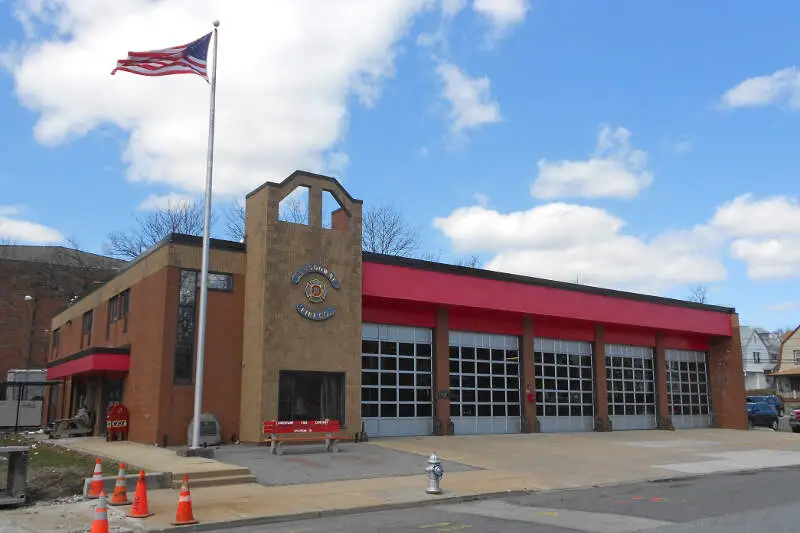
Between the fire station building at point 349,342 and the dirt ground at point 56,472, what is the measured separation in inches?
127

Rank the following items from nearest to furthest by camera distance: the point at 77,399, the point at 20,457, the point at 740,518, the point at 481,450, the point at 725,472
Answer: the point at 740,518 < the point at 20,457 < the point at 725,472 < the point at 481,450 < the point at 77,399

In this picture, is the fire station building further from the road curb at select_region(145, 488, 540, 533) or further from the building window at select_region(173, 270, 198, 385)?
the road curb at select_region(145, 488, 540, 533)

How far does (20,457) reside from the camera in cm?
1273

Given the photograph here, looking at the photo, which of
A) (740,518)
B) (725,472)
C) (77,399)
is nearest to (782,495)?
(740,518)

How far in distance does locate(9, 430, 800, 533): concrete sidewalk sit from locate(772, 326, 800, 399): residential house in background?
55025 mm

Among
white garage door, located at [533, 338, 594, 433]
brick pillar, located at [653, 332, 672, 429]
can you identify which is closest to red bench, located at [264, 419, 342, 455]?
white garage door, located at [533, 338, 594, 433]

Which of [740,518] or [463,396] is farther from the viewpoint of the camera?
[463,396]

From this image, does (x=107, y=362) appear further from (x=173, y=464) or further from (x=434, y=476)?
(x=434, y=476)

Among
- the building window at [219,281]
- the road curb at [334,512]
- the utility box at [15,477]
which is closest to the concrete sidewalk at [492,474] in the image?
the road curb at [334,512]

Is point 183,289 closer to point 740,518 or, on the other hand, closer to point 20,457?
point 20,457

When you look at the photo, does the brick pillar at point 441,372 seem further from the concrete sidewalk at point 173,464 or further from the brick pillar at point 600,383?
the concrete sidewalk at point 173,464

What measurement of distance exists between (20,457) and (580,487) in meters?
11.7

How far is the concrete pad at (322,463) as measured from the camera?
53.6 ft

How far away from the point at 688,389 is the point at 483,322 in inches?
603
